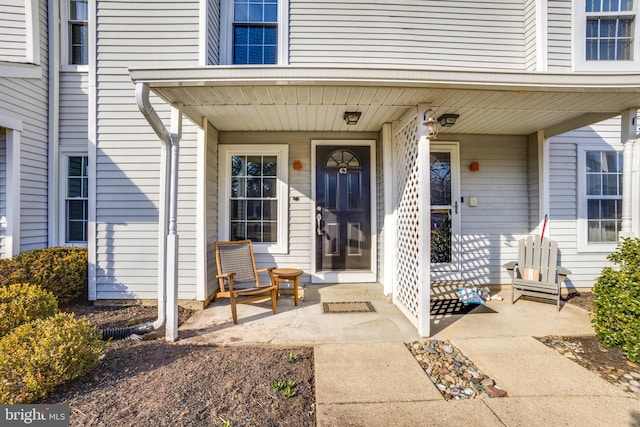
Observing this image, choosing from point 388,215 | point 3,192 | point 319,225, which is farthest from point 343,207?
point 3,192

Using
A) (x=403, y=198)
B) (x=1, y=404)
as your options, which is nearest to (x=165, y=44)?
(x=403, y=198)

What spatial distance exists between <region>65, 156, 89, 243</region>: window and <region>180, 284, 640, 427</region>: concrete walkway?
2.48 meters

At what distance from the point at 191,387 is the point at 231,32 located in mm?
4535

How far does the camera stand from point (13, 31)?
424 cm

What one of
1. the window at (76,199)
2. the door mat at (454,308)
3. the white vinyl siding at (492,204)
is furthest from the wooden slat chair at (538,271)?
the window at (76,199)

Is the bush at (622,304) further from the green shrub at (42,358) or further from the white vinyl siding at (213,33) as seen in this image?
the white vinyl siding at (213,33)

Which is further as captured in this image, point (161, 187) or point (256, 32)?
point (256, 32)

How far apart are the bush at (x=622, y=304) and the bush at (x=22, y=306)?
5.04 meters

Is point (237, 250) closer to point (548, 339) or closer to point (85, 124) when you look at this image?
point (85, 124)

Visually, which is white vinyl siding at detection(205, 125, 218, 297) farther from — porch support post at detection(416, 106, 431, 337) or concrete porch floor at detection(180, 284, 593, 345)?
porch support post at detection(416, 106, 431, 337)

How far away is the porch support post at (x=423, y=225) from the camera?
298cm

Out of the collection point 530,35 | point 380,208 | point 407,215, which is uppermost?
point 530,35

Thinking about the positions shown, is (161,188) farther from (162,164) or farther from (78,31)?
(78,31)

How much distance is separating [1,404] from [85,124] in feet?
12.6
